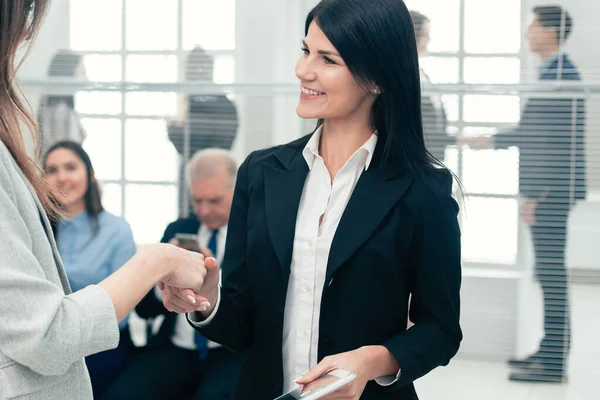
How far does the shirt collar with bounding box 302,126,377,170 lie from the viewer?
5.03 feet

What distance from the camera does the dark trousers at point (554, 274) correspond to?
284 centimetres

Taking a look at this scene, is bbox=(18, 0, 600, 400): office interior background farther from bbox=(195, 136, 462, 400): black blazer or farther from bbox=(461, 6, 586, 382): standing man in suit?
bbox=(195, 136, 462, 400): black blazer

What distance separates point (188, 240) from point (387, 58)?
175cm

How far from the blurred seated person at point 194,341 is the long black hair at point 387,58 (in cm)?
153

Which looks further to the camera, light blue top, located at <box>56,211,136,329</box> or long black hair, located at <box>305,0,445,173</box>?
light blue top, located at <box>56,211,136,329</box>

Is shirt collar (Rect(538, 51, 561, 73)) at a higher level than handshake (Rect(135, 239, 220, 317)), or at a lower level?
higher

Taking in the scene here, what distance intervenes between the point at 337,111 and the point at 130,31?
185cm

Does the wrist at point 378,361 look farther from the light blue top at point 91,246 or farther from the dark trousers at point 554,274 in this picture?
the light blue top at point 91,246

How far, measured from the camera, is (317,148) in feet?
5.21

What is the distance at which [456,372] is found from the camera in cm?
296

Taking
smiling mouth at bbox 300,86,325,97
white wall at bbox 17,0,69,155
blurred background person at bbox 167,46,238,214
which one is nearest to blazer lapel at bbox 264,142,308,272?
smiling mouth at bbox 300,86,325,97

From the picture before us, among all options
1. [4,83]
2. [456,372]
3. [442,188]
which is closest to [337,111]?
[442,188]

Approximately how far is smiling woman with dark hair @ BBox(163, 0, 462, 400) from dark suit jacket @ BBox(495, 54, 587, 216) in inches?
55.4

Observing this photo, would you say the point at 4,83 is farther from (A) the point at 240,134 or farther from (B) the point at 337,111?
(A) the point at 240,134
